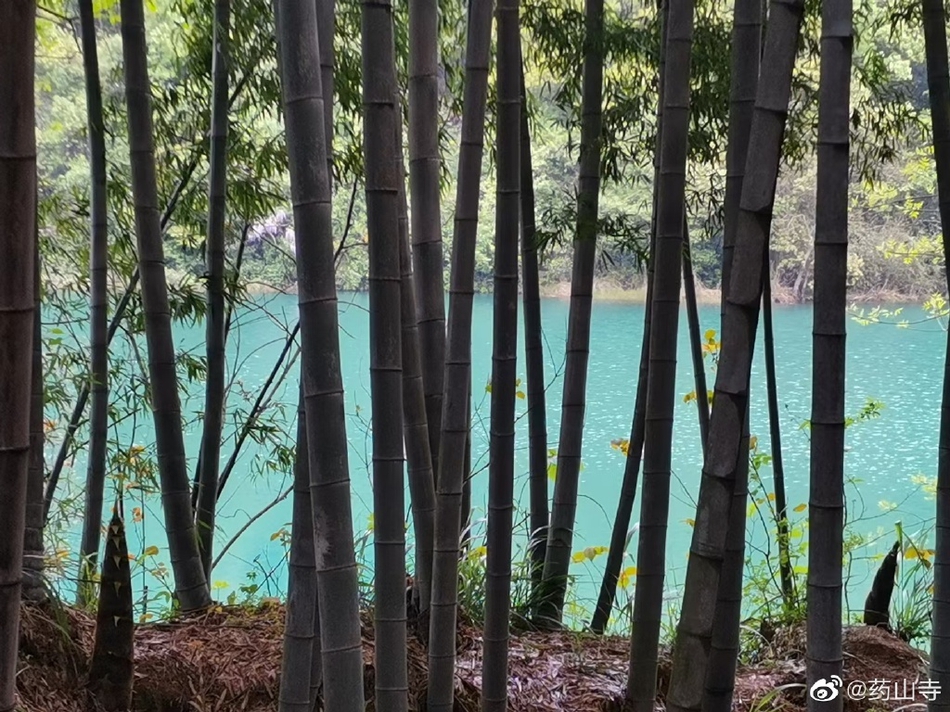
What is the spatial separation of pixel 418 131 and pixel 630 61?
1.86m

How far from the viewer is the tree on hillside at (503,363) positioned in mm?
1915

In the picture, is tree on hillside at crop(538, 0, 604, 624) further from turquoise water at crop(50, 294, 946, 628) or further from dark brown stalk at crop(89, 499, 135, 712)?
dark brown stalk at crop(89, 499, 135, 712)

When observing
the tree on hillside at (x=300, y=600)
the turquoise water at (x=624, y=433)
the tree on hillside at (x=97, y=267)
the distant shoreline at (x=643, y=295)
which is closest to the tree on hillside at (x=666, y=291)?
the tree on hillside at (x=300, y=600)

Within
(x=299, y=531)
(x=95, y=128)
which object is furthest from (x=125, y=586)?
(x=95, y=128)

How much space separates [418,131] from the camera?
5.90 ft

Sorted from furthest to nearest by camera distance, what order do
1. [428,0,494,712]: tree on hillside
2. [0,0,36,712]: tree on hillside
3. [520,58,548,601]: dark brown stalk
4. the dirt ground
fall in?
[520,58,548,601]: dark brown stalk → the dirt ground → [428,0,494,712]: tree on hillside → [0,0,36,712]: tree on hillside

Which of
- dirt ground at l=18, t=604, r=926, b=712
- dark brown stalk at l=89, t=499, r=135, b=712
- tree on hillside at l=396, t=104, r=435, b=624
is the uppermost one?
tree on hillside at l=396, t=104, r=435, b=624

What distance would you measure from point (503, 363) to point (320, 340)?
865mm

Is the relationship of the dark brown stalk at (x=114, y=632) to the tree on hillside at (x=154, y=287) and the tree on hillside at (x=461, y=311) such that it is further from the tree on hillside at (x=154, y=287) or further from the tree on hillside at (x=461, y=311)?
the tree on hillside at (x=461, y=311)

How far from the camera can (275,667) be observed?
2.27m

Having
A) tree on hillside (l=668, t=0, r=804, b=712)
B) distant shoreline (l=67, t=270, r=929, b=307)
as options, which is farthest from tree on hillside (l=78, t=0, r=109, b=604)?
distant shoreline (l=67, t=270, r=929, b=307)

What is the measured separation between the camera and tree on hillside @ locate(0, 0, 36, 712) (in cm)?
88

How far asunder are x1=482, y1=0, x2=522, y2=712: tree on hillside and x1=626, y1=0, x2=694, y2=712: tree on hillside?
0.94 feet

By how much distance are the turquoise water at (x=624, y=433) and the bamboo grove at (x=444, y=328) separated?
1.35 metres
